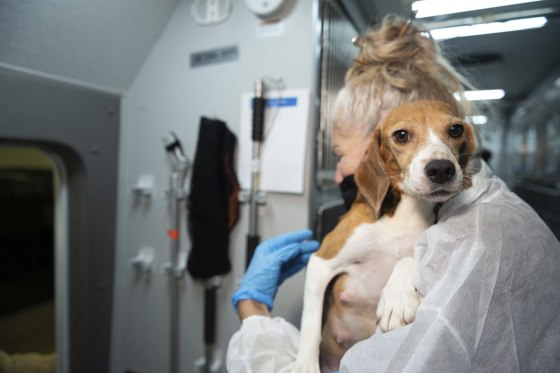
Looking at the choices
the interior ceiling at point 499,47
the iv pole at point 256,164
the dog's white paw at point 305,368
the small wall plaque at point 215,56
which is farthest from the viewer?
the small wall plaque at point 215,56

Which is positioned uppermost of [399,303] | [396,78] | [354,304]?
[396,78]

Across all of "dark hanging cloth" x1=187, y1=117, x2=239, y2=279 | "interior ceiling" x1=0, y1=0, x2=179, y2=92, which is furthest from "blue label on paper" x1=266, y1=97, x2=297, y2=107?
"interior ceiling" x1=0, y1=0, x2=179, y2=92

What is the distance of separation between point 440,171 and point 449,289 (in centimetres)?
20

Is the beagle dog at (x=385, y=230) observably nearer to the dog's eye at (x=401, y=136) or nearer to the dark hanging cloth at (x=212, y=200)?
the dog's eye at (x=401, y=136)

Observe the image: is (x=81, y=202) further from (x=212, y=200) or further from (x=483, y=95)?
(x=483, y=95)

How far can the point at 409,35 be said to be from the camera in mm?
838

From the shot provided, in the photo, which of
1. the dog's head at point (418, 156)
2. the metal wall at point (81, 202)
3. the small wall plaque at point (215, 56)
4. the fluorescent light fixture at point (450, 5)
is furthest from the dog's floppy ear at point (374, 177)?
the metal wall at point (81, 202)

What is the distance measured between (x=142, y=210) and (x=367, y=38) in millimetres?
1317

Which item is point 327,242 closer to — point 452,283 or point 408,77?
point 452,283

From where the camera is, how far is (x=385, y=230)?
2.40 feet

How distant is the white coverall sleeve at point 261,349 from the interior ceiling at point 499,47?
3.27 feet

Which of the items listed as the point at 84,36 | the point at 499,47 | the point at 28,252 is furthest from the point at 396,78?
the point at 28,252

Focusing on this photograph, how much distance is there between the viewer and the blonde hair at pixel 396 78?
0.81 meters

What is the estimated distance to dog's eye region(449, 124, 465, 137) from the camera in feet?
2.09
